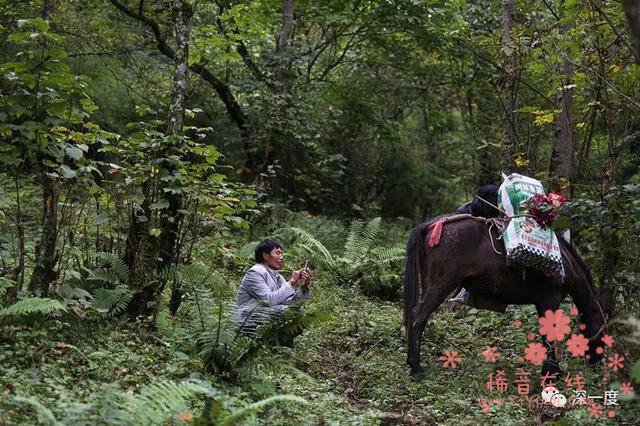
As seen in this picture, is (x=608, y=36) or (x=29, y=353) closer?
(x=29, y=353)

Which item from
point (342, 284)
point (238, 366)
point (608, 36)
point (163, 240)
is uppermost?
point (608, 36)

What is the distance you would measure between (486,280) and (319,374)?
198 centimetres

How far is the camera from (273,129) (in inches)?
495

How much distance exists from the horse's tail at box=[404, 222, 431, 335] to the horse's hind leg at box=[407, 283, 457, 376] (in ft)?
0.39

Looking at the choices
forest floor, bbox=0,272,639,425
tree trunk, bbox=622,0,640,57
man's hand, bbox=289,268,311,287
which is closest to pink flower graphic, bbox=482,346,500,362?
forest floor, bbox=0,272,639,425

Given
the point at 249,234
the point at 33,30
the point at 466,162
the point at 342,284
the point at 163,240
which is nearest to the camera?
the point at 33,30

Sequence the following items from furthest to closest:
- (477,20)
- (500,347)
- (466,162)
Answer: (466,162) → (477,20) → (500,347)

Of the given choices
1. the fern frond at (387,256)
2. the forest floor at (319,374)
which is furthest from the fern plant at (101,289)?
the fern frond at (387,256)

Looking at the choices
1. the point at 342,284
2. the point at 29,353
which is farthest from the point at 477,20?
the point at 29,353

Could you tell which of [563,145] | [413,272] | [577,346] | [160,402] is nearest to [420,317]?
[413,272]

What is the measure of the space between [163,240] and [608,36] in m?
5.13

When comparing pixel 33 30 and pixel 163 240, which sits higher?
pixel 33 30

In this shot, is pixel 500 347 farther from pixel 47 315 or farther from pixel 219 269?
pixel 47 315

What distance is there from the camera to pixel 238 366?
5348 mm
